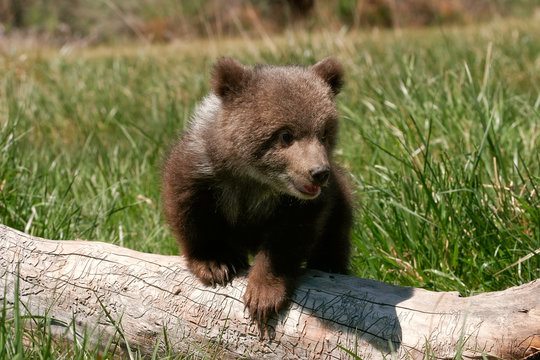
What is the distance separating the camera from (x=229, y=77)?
3775mm

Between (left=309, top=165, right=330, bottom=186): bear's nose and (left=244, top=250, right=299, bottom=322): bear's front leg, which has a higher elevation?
(left=309, top=165, right=330, bottom=186): bear's nose

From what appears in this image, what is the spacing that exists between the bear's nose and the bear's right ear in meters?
0.76

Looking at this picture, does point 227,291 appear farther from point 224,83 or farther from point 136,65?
point 136,65

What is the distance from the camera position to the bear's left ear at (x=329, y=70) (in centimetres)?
398

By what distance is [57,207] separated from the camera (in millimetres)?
4738

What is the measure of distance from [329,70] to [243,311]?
162cm

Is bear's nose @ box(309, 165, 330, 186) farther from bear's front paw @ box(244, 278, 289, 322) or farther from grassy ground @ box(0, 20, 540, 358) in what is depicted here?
grassy ground @ box(0, 20, 540, 358)

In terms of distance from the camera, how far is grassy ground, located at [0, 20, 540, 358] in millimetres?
4074

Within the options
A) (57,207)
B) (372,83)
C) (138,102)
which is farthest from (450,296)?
(138,102)

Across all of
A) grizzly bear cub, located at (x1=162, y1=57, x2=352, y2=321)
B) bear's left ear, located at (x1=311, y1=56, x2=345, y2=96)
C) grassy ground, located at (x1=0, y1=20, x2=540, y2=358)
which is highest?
bear's left ear, located at (x1=311, y1=56, x2=345, y2=96)

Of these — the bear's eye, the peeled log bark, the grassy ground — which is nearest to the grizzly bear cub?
the bear's eye

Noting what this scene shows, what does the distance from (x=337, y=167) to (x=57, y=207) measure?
2124 mm

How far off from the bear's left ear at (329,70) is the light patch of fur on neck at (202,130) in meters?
0.66

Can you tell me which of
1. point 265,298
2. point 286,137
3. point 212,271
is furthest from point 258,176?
point 265,298
